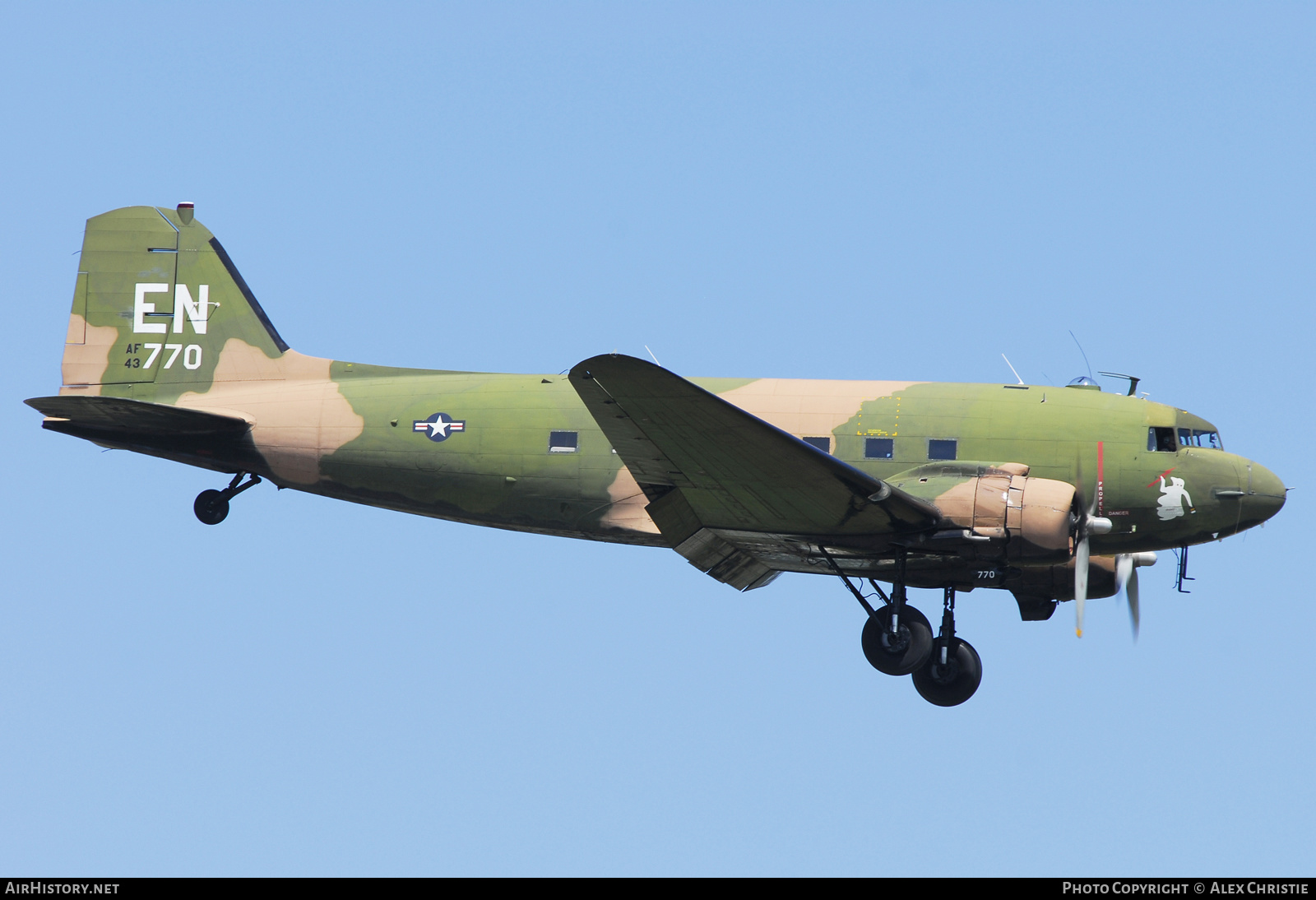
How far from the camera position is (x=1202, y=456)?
21.5 meters

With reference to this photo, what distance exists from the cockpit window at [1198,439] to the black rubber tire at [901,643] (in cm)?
427

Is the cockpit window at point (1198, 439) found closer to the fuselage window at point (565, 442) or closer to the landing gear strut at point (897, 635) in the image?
the landing gear strut at point (897, 635)

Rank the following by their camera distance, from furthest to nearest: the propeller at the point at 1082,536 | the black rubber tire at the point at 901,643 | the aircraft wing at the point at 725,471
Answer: the black rubber tire at the point at 901,643, the propeller at the point at 1082,536, the aircraft wing at the point at 725,471

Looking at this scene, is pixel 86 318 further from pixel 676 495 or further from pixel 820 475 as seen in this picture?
pixel 820 475

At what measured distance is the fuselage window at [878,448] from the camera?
70.8ft

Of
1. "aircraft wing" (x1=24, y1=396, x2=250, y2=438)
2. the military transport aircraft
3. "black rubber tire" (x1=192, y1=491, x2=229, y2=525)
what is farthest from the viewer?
"black rubber tire" (x1=192, y1=491, x2=229, y2=525)

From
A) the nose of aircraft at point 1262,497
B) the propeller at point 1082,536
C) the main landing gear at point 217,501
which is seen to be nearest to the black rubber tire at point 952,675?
the propeller at point 1082,536

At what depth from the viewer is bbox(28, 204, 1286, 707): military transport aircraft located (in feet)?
65.2

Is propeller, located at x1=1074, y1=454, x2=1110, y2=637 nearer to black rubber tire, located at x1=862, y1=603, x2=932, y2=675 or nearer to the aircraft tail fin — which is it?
black rubber tire, located at x1=862, y1=603, x2=932, y2=675

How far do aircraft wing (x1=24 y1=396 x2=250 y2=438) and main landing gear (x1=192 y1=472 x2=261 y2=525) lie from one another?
81 centimetres

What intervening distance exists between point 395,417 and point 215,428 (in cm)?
265

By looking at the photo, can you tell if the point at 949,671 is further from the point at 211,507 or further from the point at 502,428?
the point at 211,507

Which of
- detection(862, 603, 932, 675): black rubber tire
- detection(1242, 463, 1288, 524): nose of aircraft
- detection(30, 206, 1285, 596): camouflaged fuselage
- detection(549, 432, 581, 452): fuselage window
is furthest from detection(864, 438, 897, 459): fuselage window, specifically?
detection(1242, 463, 1288, 524): nose of aircraft
